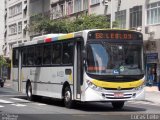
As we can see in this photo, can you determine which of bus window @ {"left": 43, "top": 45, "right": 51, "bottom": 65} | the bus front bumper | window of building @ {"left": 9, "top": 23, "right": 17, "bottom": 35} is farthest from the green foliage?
window of building @ {"left": 9, "top": 23, "right": 17, "bottom": 35}

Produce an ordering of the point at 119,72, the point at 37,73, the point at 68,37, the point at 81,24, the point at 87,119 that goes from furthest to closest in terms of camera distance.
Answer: the point at 81,24 < the point at 37,73 < the point at 68,37 < the point at 119,72 < the point at 87,119

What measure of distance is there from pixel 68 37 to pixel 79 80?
222 centimetres

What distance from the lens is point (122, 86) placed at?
771 inches

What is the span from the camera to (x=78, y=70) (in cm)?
2014

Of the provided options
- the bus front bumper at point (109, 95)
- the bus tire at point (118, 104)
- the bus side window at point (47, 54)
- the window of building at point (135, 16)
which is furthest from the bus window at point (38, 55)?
the window of building at point (135, 16)

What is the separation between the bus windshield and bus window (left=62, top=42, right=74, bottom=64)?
148 cm

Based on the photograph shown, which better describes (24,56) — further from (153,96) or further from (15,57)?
(153,96)

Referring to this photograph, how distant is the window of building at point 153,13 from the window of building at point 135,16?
134 cm

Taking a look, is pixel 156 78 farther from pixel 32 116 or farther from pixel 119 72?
pixel 32 116

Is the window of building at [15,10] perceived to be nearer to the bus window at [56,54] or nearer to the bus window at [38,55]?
the bus window at [38,55]

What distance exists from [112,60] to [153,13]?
25626mm

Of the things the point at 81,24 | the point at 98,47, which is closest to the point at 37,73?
the point at 98,47

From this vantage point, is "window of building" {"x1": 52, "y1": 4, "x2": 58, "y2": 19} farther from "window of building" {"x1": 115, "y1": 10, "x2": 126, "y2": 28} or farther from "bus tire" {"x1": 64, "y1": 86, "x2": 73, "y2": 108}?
"bus tire" {"x1": 64, "y1": 86, "x2": 73, "y2": 108}

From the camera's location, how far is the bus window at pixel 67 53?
68.5ft
